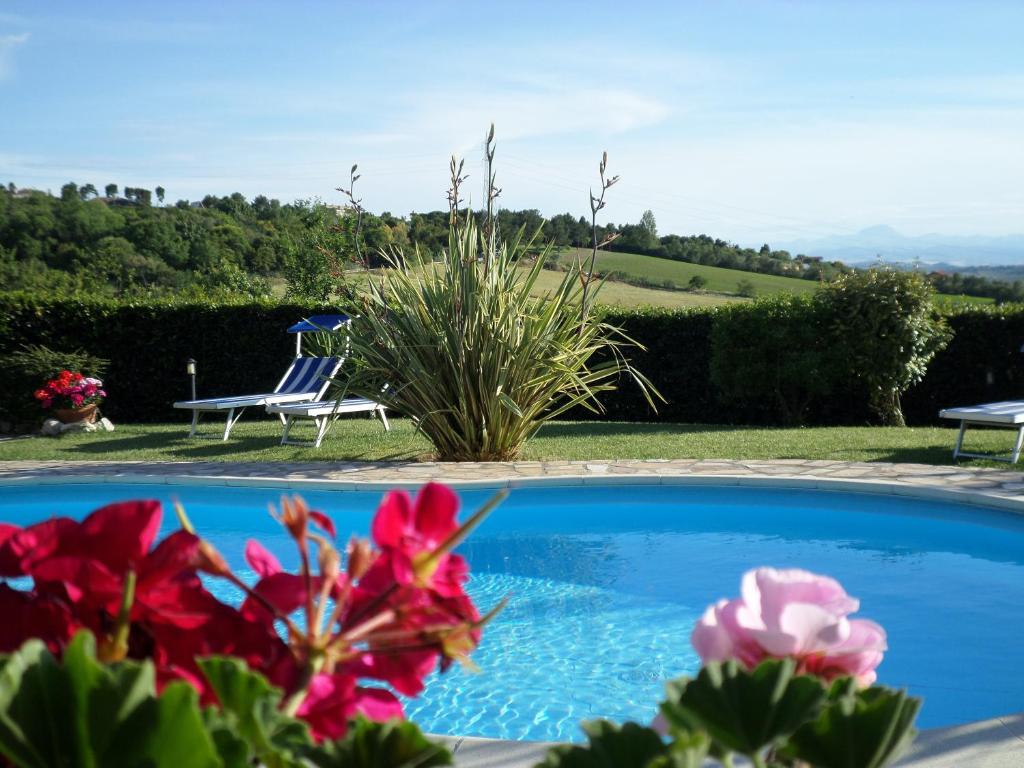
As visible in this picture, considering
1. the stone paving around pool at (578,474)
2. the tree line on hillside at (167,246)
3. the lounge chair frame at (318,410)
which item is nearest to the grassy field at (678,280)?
the tree line on hillside at (167,246)

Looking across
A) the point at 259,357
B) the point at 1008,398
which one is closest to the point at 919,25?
the point at 1008,398

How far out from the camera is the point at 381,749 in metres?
0.45

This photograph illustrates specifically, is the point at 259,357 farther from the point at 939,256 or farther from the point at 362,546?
the point at 939,256

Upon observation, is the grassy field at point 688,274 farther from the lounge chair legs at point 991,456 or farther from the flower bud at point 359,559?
the flower bud at point 359,559

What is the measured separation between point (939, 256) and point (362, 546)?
12159 centimetres

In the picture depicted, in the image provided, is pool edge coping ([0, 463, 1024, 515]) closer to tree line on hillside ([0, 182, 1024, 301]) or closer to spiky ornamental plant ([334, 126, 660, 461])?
spiky ornamental plant ([334, 126, 660, 461])

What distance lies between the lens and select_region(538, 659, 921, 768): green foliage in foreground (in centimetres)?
46

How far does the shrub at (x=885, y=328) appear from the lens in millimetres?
11883

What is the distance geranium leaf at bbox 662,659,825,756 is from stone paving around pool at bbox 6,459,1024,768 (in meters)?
7.25

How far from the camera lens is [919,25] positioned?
13.6 meters

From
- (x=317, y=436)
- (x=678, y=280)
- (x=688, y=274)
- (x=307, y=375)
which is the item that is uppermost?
(x=688, y=274)

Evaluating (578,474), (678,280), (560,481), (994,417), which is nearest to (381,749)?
(560,481)

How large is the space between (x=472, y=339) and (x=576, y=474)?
5.11 feet

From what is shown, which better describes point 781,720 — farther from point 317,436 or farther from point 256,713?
point 317,436
